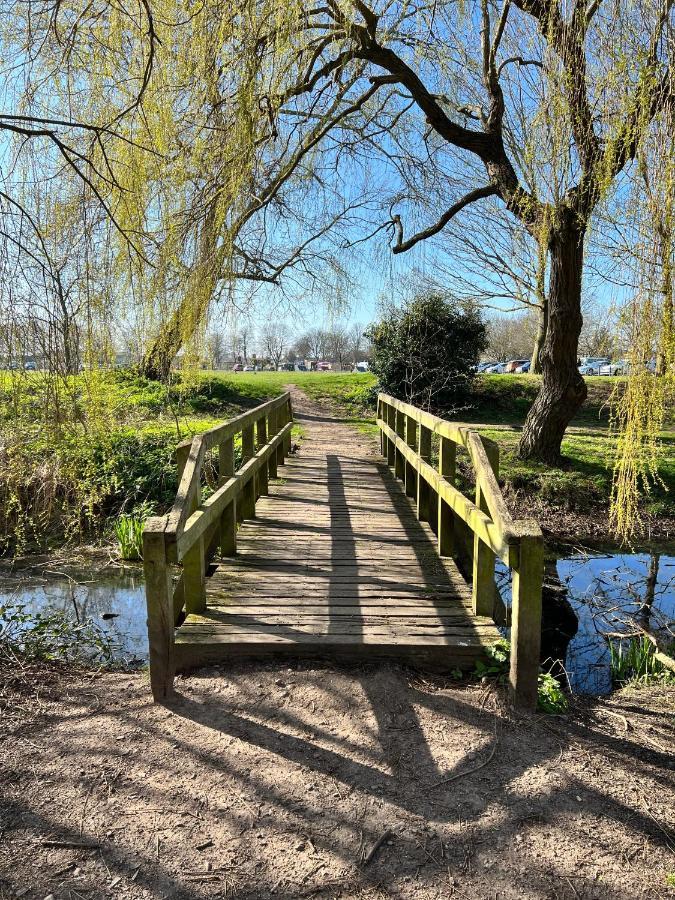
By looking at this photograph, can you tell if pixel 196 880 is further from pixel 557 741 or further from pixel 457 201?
pixel 457 201

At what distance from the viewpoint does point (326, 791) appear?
2.55 meters

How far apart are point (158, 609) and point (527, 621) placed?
1846 mm

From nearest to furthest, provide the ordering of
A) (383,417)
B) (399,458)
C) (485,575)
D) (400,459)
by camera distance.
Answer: (485,575) < (400,459) < (399,458) < (383,417)

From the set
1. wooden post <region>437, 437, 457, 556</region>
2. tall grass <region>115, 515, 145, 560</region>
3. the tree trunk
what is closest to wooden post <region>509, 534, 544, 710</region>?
wooden post <region>437, 437, 457, 556</region>

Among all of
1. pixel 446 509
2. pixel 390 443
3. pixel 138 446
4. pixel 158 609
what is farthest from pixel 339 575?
pixel 138 446

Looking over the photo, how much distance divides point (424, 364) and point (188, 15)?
14283 mm

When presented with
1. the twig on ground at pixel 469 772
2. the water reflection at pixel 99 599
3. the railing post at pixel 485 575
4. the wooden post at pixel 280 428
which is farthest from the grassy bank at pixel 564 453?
the water reflection at pixel 99 599

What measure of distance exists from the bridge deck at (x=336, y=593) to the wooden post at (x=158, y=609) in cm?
30

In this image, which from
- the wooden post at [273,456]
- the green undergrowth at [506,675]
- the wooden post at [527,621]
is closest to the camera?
the wooden post at [527,621]

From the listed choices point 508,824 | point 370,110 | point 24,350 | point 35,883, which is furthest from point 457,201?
point 35,883

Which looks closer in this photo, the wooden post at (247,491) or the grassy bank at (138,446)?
the grassy bank at (138,446)

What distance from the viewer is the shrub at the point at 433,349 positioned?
57.2ft

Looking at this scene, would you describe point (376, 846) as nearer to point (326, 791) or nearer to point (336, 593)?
point (326, 791)

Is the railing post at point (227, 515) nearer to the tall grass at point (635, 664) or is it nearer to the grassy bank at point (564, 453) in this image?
the grassy bank at point (564, 453)
